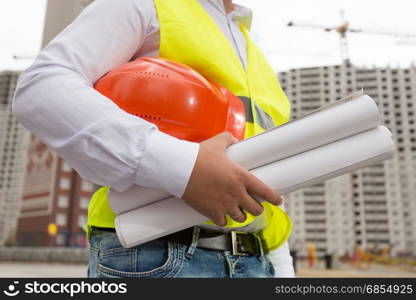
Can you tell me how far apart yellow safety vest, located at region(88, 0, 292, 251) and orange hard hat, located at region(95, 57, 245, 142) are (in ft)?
0.25

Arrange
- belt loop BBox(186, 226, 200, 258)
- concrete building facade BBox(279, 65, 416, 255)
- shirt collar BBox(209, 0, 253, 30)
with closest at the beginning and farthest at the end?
belt loop BBox(186, 226, 200, 258) < shirt collar BBox(209, 0, 253, 30) < concrete building facade BBox(279, 65, 416, 255)

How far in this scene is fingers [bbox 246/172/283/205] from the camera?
656 mm

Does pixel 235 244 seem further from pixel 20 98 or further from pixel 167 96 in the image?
pixel 20 98

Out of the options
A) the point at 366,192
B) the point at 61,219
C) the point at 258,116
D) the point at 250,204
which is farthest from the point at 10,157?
the point at 250,204

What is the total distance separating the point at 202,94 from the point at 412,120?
62.3 metres

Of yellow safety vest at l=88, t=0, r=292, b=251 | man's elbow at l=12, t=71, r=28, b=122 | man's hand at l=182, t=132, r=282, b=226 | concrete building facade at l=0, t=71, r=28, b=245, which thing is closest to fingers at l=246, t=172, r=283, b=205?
man's hand at l=182, t=132, r=282, b=226

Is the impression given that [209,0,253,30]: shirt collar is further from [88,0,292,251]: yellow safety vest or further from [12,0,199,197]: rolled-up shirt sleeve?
[12,0,199,197]: rolled-up shirt sleeve

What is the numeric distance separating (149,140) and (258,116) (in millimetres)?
361

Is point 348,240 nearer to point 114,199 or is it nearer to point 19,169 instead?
point 19,169

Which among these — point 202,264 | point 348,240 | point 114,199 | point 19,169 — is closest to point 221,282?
point 202,264

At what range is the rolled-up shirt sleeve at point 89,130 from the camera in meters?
0.65

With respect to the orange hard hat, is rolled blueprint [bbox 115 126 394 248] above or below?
below

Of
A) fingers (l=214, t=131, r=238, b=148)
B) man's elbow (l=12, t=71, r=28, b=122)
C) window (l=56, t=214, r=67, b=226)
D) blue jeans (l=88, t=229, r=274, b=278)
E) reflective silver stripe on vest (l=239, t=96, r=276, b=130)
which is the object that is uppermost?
window (l=56, t=214, r=67, b=226)

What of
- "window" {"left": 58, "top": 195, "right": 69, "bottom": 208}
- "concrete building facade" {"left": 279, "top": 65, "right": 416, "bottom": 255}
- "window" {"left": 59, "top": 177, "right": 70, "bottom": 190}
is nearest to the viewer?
"window" {"left": 59, "top": 177, "right": 70, "bottom": 190}
